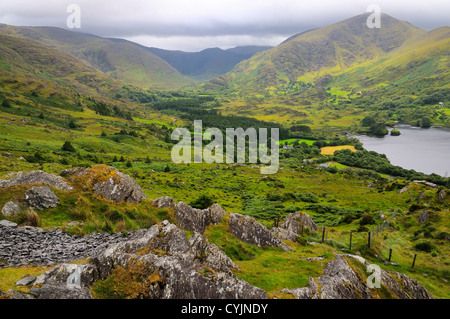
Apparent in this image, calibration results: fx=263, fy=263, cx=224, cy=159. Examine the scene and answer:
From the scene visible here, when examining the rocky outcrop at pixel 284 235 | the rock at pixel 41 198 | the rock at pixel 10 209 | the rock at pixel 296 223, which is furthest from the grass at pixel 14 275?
the rock at pixel 296 223

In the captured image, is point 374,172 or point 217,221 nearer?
point 217,221

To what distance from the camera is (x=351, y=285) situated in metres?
16.4

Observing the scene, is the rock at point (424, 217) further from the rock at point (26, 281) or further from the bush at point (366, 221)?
the rock at point (26, 281)

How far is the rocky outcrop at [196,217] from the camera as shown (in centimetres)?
2722

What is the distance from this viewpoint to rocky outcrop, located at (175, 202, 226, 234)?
27219mm

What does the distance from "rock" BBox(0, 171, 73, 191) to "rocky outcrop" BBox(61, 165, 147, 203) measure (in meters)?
1.98

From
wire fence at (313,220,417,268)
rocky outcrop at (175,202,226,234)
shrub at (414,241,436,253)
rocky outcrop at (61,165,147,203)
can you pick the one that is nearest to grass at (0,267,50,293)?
rocky outcrop at (61,165,147,203)

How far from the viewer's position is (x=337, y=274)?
674 inches

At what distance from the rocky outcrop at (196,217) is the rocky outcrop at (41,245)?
7544 millimetres

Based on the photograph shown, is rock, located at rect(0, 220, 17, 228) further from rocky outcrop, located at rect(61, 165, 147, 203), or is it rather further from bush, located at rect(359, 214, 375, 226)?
bush, located at rect(359, 214, 375, 226)
